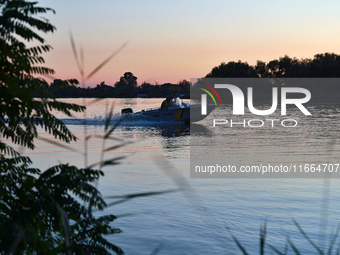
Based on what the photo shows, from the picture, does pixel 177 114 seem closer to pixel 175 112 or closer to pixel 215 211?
pixel 175 112

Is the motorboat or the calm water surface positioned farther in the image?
the motorboat

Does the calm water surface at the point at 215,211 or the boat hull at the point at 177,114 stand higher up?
the boat hull at the point at 177,114

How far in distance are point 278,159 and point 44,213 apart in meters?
12.8

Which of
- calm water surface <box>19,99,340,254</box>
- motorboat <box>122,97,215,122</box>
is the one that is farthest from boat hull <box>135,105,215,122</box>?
calm water surface <box>19,99,340,254</box>

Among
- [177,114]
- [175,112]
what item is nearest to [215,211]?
[175,112]

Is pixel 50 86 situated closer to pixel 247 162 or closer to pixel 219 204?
pixel 219 204

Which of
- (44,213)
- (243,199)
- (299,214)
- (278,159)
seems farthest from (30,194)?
(278,159)

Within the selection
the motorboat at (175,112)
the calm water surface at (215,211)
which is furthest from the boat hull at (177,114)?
the calm water surface at (215,211)

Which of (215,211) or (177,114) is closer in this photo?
(215,211)

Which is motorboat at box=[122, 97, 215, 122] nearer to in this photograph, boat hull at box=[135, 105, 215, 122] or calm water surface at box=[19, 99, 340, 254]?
boat hull at box=[135, 105, 215, 122]

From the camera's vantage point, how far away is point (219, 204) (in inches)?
338

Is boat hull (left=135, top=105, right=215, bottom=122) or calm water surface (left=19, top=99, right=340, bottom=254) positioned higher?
boat hull (left=135, top=105, right=215, bottom=122)

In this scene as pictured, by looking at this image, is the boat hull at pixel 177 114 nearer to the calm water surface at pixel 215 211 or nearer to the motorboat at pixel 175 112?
the motorboat at pixel 175 112

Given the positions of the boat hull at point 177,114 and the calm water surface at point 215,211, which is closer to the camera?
the calm water surface at point 215,211
